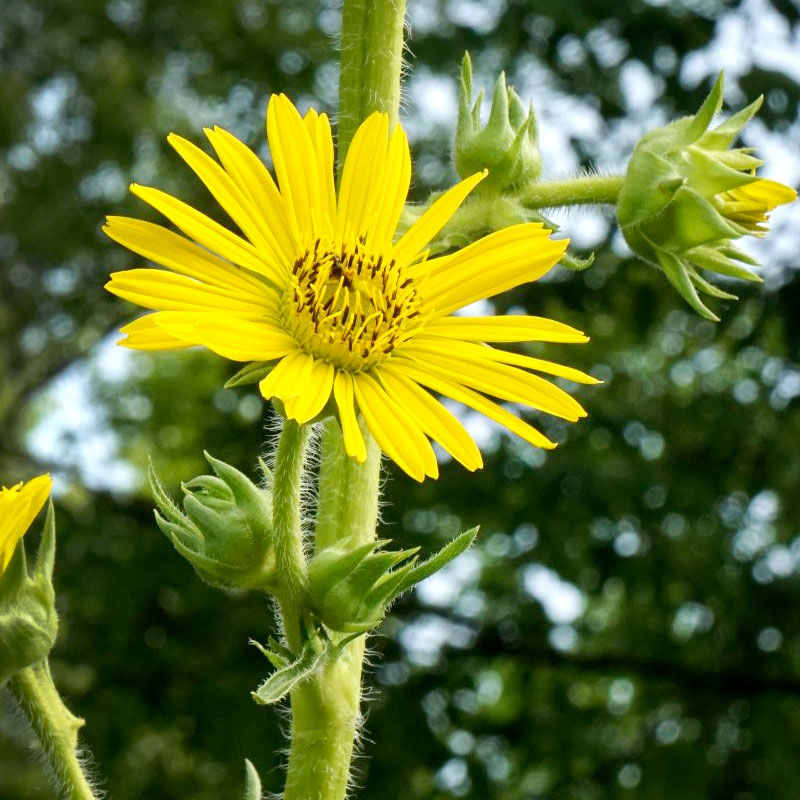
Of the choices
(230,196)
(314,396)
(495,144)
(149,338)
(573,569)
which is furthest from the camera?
Answer: (573,569)

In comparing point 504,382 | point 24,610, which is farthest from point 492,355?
point 24,610

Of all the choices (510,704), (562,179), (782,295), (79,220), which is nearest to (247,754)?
(510,704)

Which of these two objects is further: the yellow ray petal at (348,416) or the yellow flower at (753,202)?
the yellow flower at (753,202)

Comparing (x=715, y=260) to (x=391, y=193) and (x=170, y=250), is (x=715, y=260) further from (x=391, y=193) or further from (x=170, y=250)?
(x=170, y=250)

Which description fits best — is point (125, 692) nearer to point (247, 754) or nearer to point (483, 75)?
point (247, 754)

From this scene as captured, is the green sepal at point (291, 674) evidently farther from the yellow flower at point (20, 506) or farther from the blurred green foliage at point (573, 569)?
the blurred green foliage at point (573, 569)

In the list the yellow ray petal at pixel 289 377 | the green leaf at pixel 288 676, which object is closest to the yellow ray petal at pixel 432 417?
the yellow ray petal at pixel 289 377
